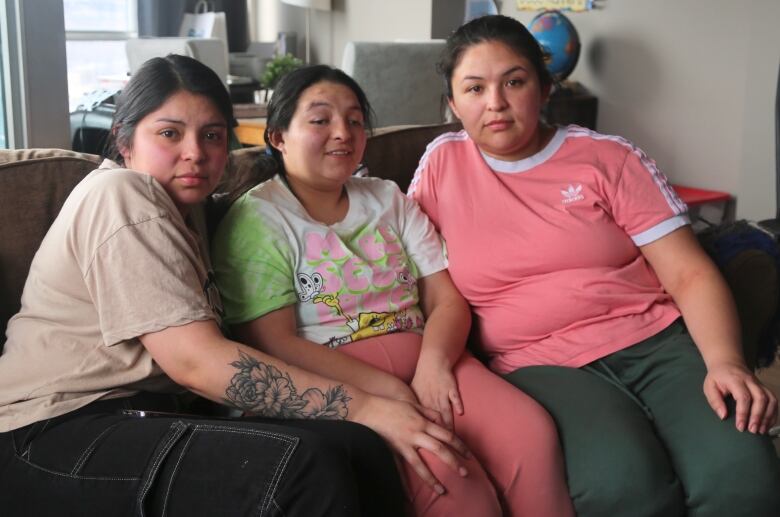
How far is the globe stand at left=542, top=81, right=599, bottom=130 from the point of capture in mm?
4113

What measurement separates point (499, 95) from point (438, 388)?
0.59 m

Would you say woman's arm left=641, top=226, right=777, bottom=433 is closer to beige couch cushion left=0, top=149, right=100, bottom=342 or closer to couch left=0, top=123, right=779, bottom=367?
couch left=0, top=123, right=779, bottom=367

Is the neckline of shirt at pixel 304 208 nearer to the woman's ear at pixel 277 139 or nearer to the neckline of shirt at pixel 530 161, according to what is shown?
the woman's ear at pixel 277 139

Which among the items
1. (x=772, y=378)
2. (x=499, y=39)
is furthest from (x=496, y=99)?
(x=772, y=378)

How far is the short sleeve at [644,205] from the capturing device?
5.30ft

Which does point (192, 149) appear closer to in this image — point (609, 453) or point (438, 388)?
point (438, 388)

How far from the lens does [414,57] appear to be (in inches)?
136

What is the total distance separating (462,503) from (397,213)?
2.02ft

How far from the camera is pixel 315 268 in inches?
59.6

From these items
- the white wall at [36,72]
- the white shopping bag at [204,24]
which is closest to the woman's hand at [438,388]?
the white wall at [36,72]

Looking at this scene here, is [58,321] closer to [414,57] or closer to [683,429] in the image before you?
[683,429]

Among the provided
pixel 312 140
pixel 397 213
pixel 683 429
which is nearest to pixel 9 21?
pixel 312 140

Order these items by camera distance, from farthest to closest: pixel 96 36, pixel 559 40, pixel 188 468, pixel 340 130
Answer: pixel 96 36 → pixel 559 40 → pixel 340 130 → pixel 188 468

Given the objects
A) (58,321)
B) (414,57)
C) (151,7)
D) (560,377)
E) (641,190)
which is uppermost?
(151,7)
